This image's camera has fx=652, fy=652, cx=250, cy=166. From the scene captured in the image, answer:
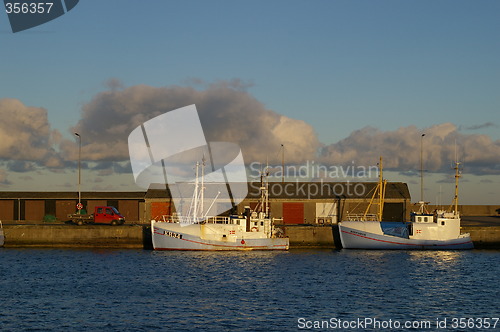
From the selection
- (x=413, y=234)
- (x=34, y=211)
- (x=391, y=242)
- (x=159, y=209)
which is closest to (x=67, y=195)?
(x=34, y=211)

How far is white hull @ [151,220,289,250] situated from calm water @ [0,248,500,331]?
6.14 feet

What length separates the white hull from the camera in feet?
207

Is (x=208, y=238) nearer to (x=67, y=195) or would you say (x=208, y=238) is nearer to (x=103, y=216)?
(x=103, y=216)

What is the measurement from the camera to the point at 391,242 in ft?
217

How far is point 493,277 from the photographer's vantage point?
48469 mm

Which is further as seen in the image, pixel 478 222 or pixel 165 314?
pixel 478 222

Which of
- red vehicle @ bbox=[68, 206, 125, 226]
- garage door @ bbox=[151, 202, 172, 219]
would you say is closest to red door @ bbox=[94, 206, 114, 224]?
red vehicle @ bbox=[68, 206, 125, 226]

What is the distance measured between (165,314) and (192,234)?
28362 mm

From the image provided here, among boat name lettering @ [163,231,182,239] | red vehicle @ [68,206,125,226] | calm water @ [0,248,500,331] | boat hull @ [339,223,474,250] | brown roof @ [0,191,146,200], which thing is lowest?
calm water @ [0,248,500,331]

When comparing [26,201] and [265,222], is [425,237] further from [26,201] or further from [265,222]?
[26,201]

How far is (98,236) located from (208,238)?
11911 mm

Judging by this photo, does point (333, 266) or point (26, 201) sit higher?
point (26, 201)

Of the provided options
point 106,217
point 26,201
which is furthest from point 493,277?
point 26,201

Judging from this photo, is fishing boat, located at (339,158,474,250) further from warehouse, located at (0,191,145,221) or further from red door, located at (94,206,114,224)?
warehouse, located at (0,191,145,221)
